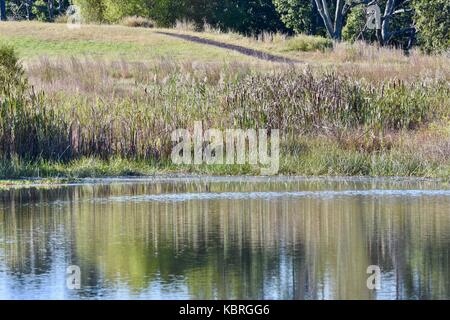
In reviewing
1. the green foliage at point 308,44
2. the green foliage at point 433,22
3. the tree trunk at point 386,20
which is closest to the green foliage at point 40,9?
the tree trunk at point 386,20

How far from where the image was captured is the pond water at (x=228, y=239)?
479 inches

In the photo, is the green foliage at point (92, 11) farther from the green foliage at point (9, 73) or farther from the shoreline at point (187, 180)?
the shoreline at point (187, 180)

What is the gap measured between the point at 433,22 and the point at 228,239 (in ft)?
124

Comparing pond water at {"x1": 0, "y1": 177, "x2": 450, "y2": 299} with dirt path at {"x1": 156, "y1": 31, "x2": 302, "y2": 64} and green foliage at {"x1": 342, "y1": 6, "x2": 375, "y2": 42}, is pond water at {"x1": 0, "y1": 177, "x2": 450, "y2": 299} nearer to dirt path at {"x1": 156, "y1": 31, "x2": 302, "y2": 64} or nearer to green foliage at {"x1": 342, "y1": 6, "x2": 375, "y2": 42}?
dirt path at {"x1": 156, "y1": 31, "x2": 302, "y2": 64}

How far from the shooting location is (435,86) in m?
25.8

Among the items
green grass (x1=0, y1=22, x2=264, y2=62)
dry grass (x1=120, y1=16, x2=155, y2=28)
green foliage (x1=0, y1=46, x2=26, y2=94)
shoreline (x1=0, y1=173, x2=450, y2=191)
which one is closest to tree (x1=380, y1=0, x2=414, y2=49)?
dry grass (x1=120, y1=16, x2=155, y2=28)

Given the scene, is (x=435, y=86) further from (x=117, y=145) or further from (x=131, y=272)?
(x=131, y=272)

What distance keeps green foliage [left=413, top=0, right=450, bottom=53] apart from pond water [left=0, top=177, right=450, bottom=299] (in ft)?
99.1

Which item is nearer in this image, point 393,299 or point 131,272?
point 393,299

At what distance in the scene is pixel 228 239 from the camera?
15.0 metres

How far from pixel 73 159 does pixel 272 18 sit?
4702 cm

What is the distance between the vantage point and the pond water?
12172 millimetres

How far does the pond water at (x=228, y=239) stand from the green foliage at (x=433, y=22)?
99.1 ft

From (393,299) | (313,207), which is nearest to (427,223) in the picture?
(313,207)
